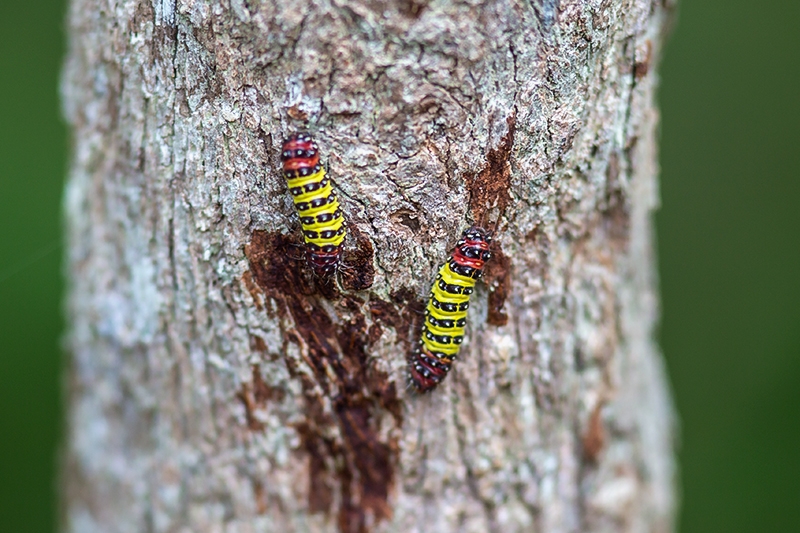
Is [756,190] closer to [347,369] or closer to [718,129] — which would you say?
[718,129]

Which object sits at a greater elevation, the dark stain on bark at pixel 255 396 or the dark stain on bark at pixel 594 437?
the dark stain on bark at pixel 255 396

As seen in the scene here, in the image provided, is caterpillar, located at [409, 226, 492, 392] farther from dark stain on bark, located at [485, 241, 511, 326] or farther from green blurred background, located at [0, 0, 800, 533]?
green blurred background, located at [0, 0, 800, 533]

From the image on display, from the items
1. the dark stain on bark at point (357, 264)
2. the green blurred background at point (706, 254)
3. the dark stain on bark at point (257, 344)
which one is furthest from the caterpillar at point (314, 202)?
the green blurred background at point (706, 254)

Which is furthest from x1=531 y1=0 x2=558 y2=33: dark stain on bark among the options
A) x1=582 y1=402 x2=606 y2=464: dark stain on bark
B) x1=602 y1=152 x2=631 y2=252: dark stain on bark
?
x1=582 y1=402 x2=606 y2=464: dark stain on bark

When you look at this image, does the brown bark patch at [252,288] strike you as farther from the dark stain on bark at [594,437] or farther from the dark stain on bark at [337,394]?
the dark stain on bark at [594,437]

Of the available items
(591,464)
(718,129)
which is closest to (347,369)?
(591,464)

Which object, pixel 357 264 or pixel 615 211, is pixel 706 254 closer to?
pixel 615 211
